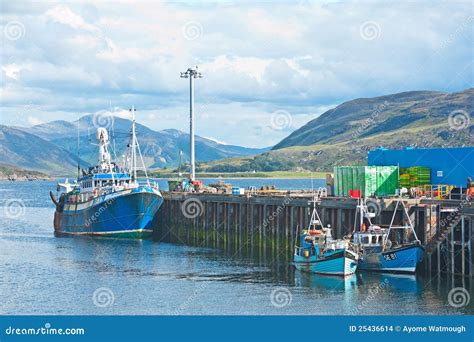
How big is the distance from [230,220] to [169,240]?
10602 mm

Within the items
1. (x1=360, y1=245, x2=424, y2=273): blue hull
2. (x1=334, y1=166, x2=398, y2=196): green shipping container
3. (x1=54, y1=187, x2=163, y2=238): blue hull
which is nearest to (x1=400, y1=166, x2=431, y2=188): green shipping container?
(x1=334, y1=166, x2=398, y2=196): green shipping container

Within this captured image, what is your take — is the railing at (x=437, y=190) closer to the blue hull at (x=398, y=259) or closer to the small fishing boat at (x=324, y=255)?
the blue hull at (x=398, y=259)

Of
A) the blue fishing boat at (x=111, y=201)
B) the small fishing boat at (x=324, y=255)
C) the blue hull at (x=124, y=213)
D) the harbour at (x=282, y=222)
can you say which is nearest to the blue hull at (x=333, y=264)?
the small fishing boat at (x=324, y=255)

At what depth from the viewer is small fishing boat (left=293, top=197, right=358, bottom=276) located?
63.7 m

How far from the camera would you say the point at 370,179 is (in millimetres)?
75500

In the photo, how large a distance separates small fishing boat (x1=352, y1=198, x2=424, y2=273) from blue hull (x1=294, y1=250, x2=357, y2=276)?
148 centimetres

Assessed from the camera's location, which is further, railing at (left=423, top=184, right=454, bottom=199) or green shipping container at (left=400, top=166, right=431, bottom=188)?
green shipping container at (left=400, top=166, right=431, bottom=188)

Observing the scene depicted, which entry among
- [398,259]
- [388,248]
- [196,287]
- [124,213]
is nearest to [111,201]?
[124,213]

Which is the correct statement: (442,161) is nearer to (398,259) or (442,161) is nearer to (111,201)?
(398,259)

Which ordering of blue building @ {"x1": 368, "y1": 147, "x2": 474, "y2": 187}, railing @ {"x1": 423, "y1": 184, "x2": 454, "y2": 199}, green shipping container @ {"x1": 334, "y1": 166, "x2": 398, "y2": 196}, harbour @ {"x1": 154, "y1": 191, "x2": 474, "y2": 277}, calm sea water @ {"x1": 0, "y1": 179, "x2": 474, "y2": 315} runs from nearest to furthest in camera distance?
calm sea water @ {"x1": 0, "y1": 179, "x2": 474, "y2": 315} < harbour @ {"x1": 154, "y1": 191, "x2": 474, "y2": 277} < railing @ {"x1": 423, "y1": 184, "x2": 454, "y2": 199} < blue building @ {"x1": 368, "y1": 147, "x2": 474, "y2": 187} < green shipping container @ {"x1": 334, "y1": 166, "x2": 398, "y2": 196}

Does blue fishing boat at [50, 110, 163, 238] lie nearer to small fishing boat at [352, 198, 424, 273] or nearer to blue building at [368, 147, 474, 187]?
blue building at [368, 147, 474, 187]

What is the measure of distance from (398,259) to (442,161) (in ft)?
49.8

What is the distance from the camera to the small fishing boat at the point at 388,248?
205 ft
